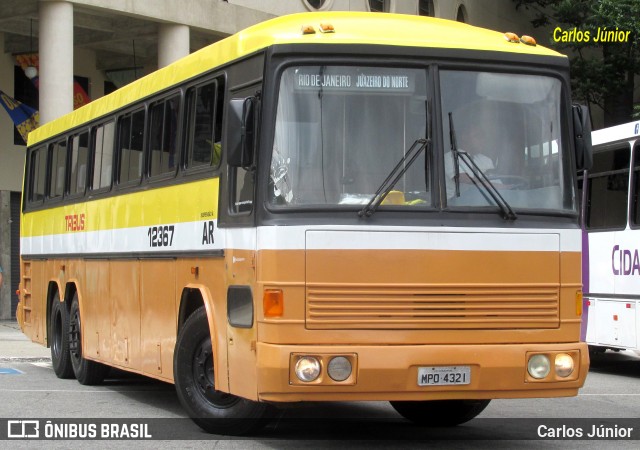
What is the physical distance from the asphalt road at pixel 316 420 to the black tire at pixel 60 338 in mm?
228

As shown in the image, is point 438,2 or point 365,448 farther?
point 438,2

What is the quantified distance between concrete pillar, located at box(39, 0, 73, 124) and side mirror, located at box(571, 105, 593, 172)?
57.6 ft

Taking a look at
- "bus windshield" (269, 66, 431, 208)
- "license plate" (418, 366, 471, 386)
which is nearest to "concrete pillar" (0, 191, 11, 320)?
"bus windshield" (269, 66, 431, 208)

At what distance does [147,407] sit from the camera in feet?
38.9

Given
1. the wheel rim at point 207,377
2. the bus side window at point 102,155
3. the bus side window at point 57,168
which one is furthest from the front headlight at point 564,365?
the bus side window at point 57,168

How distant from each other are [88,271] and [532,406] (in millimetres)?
5142

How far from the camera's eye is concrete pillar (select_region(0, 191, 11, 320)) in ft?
93.5

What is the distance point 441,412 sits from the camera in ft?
34.6

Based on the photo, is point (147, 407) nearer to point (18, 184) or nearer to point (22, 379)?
point (22, 379)

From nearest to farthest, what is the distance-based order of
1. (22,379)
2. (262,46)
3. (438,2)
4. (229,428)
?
(262,46)
(229,428)
(22,379)
(438,2)

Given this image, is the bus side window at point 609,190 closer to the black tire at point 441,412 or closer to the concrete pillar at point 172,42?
the black tire at point 441,412

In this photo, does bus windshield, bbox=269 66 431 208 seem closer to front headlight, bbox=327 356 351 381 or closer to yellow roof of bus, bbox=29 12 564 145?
yellow roof of bus, bbox=29 12 564 145

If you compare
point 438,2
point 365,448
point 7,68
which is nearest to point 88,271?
point 365,448

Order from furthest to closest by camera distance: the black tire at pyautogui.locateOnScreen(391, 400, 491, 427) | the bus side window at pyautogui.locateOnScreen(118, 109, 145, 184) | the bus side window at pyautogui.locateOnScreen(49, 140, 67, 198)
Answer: the bus side window at pyautogui.locateOnScreen(49, 140, 67, 198) → the bus side window at pyautogui.locateOnScreen(118, 109, 145, 184) → the black tire at pyautogui.locateOnScreen(391, 400, 491, 427)
